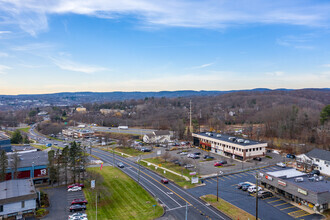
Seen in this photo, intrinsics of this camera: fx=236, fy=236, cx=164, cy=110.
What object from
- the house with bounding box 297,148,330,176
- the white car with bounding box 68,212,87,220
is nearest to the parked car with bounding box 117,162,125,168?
the white car with bounding box 68,212,87,220

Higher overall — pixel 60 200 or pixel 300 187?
pixel 300 187

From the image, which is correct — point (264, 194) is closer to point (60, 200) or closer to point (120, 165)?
point (60, 200)

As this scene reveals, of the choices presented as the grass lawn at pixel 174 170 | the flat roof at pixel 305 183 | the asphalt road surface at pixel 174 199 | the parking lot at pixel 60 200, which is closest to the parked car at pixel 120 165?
the asphalt road surface at pixel 174 199

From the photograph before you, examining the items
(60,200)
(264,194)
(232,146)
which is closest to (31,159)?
(60,200)

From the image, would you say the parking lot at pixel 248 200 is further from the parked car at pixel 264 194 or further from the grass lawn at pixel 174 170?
the grass lawn at pixel 174 170

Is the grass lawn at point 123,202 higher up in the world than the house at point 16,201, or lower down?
lower down

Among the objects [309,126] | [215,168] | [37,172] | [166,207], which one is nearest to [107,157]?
[37,172]

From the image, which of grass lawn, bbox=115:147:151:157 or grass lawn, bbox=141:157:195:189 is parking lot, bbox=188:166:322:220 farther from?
grass lawn, bbox=115:147:151:157
